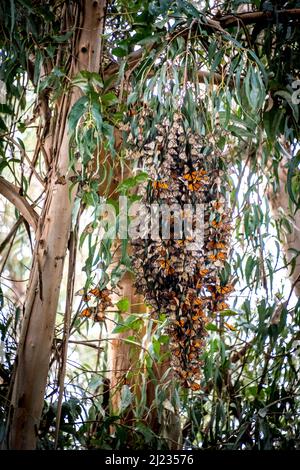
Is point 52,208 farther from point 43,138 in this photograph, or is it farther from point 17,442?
point 17,442

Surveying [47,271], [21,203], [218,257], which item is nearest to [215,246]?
[218,257]

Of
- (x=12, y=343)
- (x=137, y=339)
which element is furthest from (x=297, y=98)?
(x=12, y=343)

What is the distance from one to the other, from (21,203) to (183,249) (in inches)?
20.1

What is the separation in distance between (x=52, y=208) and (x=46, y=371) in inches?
16.2

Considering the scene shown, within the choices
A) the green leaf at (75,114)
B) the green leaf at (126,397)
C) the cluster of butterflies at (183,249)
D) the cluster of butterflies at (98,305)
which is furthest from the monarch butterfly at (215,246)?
the green leaf at (126,397)

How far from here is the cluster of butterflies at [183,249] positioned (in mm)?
1706

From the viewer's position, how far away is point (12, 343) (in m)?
2.15

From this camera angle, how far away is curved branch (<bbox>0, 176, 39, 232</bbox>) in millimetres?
1946

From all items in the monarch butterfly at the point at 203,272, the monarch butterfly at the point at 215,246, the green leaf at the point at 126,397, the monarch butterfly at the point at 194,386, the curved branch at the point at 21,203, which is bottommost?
the monarch butterfly at the point at 194,386

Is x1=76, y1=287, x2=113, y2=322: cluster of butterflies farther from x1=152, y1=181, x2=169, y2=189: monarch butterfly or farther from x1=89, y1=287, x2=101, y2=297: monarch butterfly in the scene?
x1=152, y1=181, x2=169, y2=189: monarch butterfly

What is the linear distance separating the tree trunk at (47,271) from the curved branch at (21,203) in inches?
1.8

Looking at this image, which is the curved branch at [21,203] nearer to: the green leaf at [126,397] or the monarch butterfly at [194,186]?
the monarch butterfly at [194,186]

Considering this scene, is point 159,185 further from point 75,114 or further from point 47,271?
point 47,271
